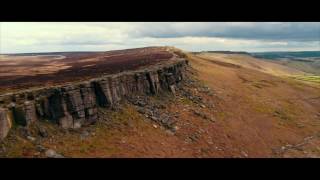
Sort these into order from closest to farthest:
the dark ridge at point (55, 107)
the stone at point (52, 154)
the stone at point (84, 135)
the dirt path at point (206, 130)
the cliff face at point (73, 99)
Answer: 1. the stone at point (52, 154)
2. the cliff face at point (73, 99)
3. the dirt path at point (206, 130)
4. the stone at point (84, 135)
5. the dark ridge at point (55, 107)

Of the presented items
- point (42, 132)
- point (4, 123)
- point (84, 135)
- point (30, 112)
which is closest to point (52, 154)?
point (42, 132)

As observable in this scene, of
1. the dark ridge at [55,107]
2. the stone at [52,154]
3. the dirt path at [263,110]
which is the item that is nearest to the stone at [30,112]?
the dark ridge at [55,107]

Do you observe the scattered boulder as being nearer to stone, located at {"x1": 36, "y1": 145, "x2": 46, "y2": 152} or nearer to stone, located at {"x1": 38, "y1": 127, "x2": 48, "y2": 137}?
stone, located at {"x1": 38, "y1": 127, "x2": 48, "y2": 137}

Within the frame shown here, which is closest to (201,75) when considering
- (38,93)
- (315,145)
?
(315,145)

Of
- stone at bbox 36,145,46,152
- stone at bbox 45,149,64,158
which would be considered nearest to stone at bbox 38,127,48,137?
stone at bbox 36,145,46,152

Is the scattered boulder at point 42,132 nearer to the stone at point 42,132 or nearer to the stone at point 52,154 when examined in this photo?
the stone at point 42,132

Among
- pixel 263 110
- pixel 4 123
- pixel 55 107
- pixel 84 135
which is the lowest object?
pixel 263 110

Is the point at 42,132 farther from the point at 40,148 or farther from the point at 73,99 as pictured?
the point at 73,99
